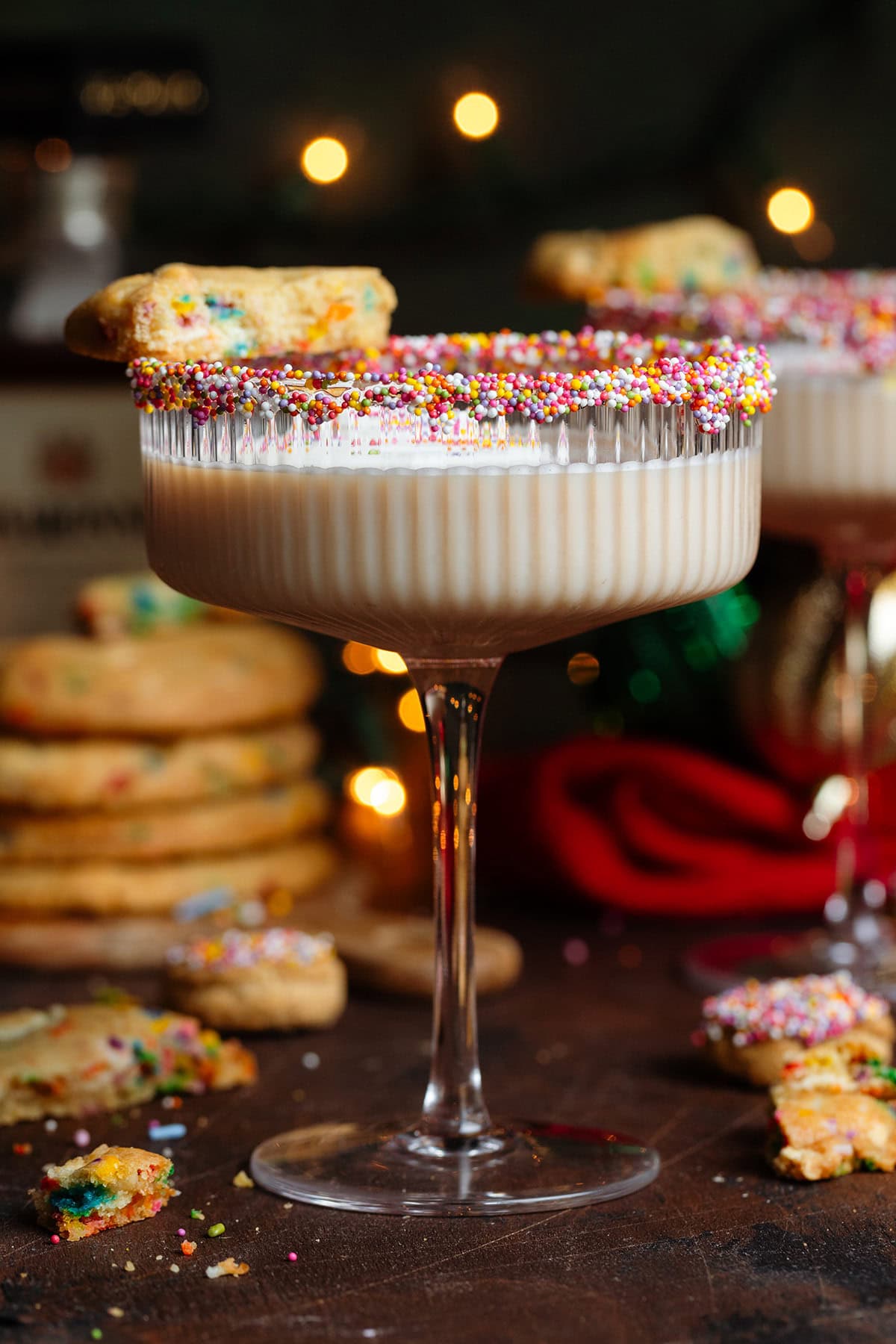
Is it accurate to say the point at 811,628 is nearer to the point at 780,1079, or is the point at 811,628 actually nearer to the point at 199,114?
the point at 780,1079

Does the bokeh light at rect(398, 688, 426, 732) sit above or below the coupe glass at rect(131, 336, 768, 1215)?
below

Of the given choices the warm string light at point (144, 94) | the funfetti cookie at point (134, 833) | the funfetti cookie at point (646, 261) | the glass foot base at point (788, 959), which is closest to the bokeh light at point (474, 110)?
the warm string light at point (144, 94)

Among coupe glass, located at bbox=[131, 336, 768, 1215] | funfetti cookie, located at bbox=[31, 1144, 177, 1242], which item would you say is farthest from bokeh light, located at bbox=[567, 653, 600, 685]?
funfetti cookie, located at bbox=[31, 1144, 177, 1242]

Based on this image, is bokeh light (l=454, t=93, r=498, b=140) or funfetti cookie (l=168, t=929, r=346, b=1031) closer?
funfetti cookie (l=168, t=929, r=346, b=1031)

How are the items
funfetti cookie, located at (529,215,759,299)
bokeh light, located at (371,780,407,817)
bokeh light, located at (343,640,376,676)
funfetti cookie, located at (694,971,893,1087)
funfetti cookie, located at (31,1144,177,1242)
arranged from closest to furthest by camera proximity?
funfetti cookie, located at (31,1144,177,1242) < funfetti cookie, located at (694,971,893,1087) < funfetti cookie, located at (529,215,759,299) < bokeh light, located at (371,780,407,817) < bokeh light, located at (343,640,376,676)

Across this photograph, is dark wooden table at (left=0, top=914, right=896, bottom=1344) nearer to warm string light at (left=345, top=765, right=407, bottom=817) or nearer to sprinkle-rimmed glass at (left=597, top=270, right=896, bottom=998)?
sprinkle-rimmed glass at (left=597, top=270, right=896, bottom=998)

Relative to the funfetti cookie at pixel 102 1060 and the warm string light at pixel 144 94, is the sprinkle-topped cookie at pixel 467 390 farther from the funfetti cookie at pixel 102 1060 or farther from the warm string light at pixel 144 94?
Result: the warm string light at pixel 144 94

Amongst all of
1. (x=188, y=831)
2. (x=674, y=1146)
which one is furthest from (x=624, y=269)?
(x=674, y=1146)

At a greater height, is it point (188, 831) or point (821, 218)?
point (821, 218)
